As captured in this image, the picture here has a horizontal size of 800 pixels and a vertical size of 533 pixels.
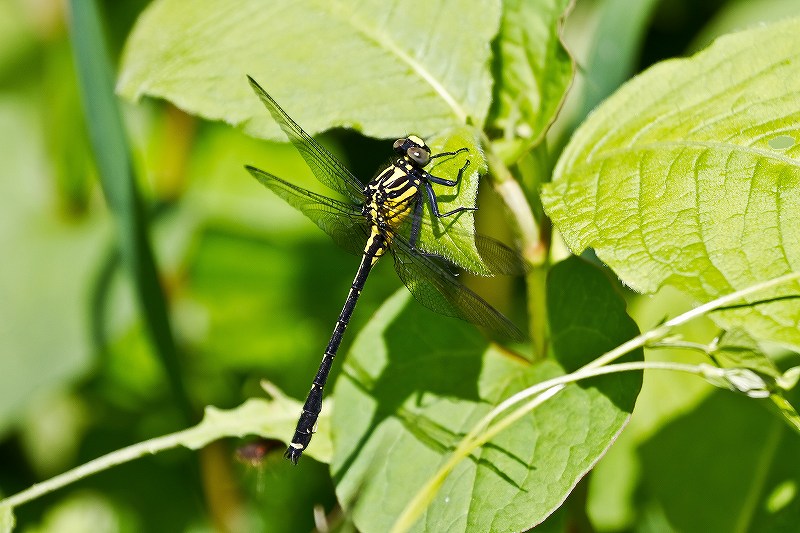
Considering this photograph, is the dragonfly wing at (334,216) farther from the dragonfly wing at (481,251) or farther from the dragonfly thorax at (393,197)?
the dragonfly wing at (481,251)

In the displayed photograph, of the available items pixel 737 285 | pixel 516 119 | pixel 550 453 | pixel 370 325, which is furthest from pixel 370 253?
pixel 737 285

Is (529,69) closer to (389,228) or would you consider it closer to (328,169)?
(389,228)

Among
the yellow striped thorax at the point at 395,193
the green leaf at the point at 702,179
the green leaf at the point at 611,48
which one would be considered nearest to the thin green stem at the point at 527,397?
the green leaf at the point at 702,179

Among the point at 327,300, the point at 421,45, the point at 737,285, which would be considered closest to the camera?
the point at 737,285

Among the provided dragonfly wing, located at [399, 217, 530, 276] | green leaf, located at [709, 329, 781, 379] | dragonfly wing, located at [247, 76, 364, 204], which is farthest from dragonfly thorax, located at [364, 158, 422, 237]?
green leaf, located at [709, 329, 781, 379]

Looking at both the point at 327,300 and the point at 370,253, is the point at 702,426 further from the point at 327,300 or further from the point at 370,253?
the point at 327,300

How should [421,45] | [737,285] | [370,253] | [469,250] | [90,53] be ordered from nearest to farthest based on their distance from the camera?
[737,285], [469,250], [421,45], [90,53], [370,253]
